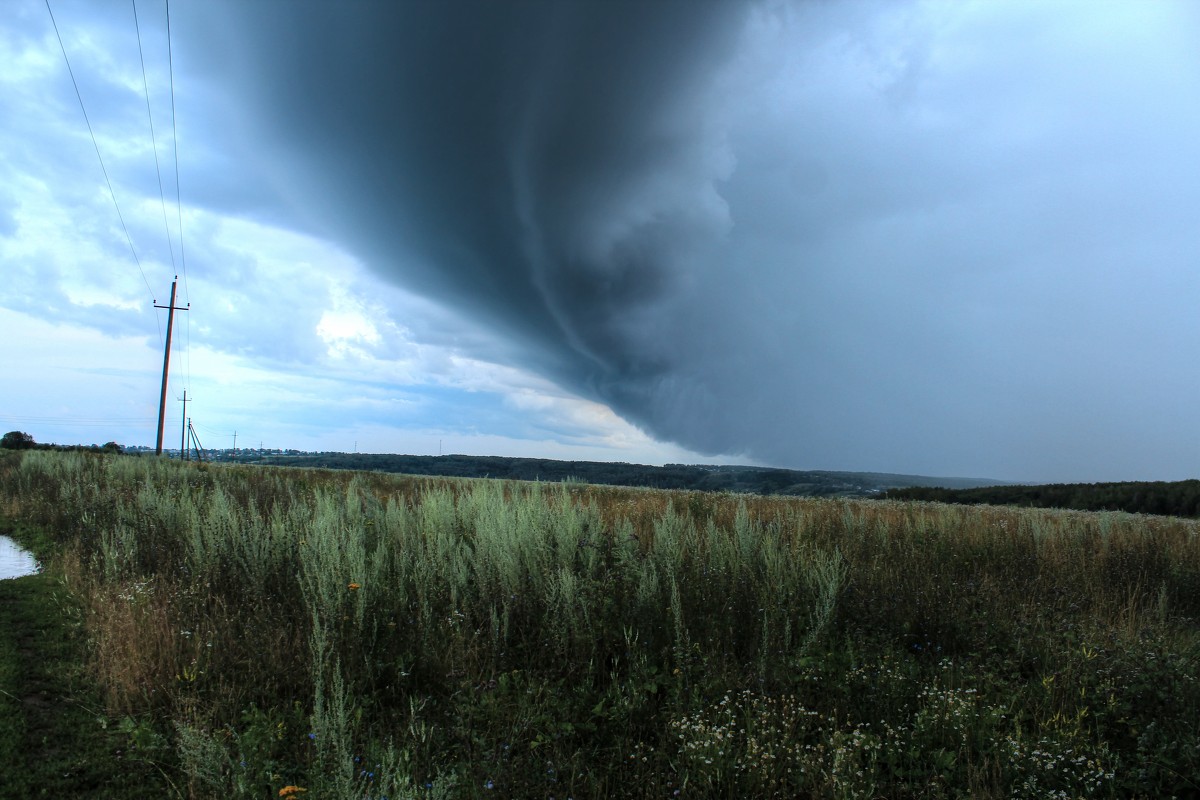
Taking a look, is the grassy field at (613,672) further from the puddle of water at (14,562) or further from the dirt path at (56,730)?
the puddle of water at (14,562)

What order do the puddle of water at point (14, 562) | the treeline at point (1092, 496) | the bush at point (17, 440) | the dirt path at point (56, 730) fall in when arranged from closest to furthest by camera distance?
the dirt path at point (56, 730), the puddle of water at point (14, 562), the treeline at point (1092, 496), the bush at point (17, 440)

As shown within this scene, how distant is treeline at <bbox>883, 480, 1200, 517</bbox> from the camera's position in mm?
25672

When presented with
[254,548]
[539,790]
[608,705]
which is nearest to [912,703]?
[608,705]

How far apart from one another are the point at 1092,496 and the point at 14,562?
4003cm

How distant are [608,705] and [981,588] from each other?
543 cm

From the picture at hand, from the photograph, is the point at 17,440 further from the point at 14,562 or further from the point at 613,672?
the point at 613,672

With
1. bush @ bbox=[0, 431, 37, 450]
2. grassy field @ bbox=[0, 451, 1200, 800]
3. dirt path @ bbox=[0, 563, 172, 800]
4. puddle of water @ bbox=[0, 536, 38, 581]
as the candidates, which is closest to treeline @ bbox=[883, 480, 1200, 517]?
grassy field @ bbox=[0, 451, 1200, 800]

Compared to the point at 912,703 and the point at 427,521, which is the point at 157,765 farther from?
the point at 912,703

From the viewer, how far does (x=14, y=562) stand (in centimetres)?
959

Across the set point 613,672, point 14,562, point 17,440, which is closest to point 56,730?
point 613,672

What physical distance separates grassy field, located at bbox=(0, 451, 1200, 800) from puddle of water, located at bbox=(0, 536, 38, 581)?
135cm

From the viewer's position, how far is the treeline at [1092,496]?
84.2 ft

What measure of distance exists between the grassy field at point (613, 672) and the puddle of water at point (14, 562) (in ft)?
4.44

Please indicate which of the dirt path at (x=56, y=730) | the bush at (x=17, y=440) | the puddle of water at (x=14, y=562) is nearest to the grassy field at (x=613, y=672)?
the dirt path at (x=56, y=730)
